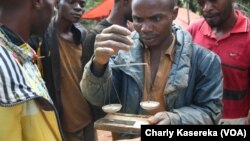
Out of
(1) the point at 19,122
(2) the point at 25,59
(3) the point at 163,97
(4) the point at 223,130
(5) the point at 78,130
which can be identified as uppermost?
(2) the point at 25,59

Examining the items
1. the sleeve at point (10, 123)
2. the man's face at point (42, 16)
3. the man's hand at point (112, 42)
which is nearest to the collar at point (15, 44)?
the man's face at point (42, 16)

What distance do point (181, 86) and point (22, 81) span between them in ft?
2.89

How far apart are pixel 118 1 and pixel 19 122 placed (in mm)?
2294

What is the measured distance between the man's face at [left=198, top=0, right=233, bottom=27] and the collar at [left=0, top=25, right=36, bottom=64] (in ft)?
6.19

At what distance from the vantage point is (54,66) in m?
3.29

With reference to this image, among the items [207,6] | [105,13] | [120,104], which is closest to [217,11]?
[207,6]

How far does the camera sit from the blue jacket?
6.25ft

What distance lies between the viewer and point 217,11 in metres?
2.97

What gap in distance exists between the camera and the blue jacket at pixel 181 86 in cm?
190

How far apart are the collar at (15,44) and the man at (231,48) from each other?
1798 millimetres

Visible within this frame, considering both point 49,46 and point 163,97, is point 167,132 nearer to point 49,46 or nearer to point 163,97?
point 163,97

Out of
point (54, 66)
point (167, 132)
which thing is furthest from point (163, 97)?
point (54, 66)

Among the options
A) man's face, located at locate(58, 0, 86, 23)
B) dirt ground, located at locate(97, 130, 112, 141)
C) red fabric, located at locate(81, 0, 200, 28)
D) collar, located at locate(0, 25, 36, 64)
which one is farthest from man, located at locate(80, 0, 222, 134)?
red fabric, located at locate(81, 0, 200, 28)

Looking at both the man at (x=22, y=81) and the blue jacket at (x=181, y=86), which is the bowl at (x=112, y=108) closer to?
the blue jacket at (x=181, y=86)
